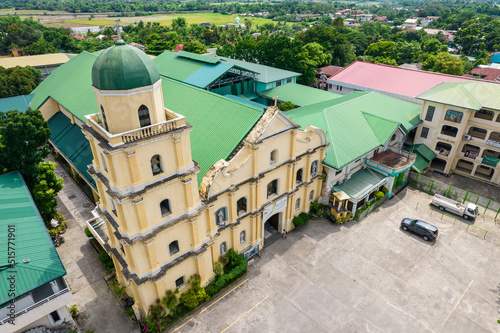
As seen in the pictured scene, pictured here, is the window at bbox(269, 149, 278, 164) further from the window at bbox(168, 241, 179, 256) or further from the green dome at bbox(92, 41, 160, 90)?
the green dome at bbox(92, 41, 160, 90)

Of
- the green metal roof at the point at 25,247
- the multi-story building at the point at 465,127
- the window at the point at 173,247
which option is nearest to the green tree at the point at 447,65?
the multi-story building at the point at 465,127

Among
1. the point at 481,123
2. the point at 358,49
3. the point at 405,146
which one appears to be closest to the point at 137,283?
the point at 405,146

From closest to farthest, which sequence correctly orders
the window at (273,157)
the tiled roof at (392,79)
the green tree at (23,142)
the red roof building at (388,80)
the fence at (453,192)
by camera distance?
the window at (273,157)
the green tree at (23,142)
the fence at (453,192)
the red roof building at (388,80)
the tiled roof at (392,79)

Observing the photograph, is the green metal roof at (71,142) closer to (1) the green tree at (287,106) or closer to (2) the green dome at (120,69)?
(2) the green dome at (120,69)

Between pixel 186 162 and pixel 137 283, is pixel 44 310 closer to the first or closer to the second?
pixel 137 283

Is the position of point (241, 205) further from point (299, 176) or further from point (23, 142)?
point (23, 142)

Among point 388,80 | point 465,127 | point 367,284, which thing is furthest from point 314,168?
point 388,80
